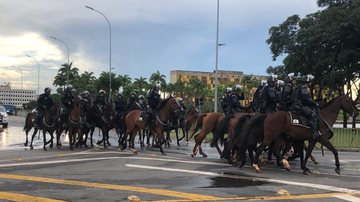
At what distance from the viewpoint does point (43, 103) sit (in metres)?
19.9

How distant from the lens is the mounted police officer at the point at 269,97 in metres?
15.0

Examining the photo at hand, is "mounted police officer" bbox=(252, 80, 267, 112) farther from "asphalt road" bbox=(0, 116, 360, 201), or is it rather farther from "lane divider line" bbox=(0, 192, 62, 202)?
"lane divider line" bbox=(0, 192, 62, 202)

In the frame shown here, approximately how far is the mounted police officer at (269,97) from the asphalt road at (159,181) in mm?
1765

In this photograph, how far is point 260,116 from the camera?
13875 millimetres

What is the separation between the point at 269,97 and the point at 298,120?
196cm

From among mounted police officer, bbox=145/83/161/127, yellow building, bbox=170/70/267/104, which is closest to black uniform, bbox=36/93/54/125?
mounted police officer, bbox=145/83/161/127

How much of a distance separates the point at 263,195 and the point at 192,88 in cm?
11410

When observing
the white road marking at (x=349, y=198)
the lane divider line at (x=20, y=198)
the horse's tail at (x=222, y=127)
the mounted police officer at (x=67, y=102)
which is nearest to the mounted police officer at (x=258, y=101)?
the horse's tail at (x=222, y=127)

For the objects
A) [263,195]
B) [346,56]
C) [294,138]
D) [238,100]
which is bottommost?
[263,195]

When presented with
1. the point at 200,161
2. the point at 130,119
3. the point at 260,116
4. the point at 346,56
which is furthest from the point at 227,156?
the point at 346,56

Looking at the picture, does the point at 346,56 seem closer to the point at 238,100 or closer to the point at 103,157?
the point at 238,100

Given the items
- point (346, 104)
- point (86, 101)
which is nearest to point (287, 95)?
point (346, 104)

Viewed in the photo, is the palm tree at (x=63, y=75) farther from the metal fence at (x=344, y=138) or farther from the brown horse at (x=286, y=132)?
the brown horse at (x=286, y=132)

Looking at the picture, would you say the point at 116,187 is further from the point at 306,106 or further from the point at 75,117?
the point at 75,117
